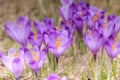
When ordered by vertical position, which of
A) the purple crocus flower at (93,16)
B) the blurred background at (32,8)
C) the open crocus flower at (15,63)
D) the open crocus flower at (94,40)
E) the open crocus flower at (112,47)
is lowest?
the open crocus flower at (15,63)

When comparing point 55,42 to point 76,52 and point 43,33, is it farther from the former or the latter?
point 76,52

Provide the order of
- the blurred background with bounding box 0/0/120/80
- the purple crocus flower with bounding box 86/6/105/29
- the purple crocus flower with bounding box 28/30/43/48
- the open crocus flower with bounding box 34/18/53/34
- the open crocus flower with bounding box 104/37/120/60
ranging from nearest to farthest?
the open crocus flower with bounding box 104/37/120/60 < the purple crocus flower with bounding box 28/30/43/48 < the open crocus flower with bounding box 34/18/53/34 < the purple crocus flower with bounding box 86/6/105/29 < the blurred background with bounding box 0/0/120/80

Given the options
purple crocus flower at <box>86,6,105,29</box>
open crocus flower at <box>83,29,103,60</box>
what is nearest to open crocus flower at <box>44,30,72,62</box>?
open crocus flower at <box>83,29,103,60</box>

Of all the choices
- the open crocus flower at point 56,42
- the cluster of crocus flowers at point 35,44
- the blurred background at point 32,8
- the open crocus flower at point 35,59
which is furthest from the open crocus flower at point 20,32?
the blurred background at point 32,8

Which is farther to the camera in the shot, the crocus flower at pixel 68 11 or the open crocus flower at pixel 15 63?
the crocus flower at pixel 68 11

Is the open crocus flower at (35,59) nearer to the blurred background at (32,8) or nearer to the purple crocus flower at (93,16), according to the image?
the purple crocus flower at (93,16)

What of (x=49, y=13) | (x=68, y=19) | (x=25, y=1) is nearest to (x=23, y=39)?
(x=68, y=19)

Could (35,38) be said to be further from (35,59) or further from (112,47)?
(112,47)

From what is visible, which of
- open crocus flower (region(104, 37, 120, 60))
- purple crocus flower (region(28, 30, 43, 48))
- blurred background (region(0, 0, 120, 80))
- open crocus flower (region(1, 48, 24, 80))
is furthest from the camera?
blurred background (region(0, 0, 120, 80))

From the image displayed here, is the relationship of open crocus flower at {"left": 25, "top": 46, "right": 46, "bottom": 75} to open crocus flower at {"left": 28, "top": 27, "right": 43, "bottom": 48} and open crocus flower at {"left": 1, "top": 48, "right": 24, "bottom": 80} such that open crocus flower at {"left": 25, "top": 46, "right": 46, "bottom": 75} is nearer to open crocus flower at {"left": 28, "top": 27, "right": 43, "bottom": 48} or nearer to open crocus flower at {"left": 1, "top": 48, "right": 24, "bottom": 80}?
open crocus flower at {"left": 1, "top": 48, "right": 24, "bottom": 80}

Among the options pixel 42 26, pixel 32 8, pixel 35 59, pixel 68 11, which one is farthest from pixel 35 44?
pixel 32 8
